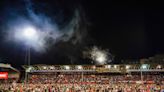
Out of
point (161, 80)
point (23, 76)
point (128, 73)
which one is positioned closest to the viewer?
point (161, 80)

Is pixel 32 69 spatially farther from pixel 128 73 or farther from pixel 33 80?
pixel 128 73

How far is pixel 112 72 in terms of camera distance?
67688 millimetres

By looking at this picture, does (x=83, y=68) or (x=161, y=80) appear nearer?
(x=161, y=80)

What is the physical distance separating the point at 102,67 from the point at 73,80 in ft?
26.7

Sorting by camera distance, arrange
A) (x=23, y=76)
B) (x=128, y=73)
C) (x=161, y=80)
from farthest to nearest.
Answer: (x=23, y=76) < (x=128, y=73) < (x=161, y=80)

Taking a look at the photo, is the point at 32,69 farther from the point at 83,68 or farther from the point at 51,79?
the point at 83,68

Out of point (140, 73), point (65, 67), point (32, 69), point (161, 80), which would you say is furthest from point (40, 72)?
point (161, 80)

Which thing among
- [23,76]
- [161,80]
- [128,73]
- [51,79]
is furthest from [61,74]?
[161,80]

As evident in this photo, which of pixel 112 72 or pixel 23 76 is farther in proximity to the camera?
pixel 23 76

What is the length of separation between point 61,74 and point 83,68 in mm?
7004

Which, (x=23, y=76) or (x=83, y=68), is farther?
(x=23, y=76)

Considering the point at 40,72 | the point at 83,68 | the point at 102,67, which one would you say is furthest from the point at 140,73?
the point at 40,72

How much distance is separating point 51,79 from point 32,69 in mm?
5642

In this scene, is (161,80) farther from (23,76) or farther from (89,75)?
(23,76)
